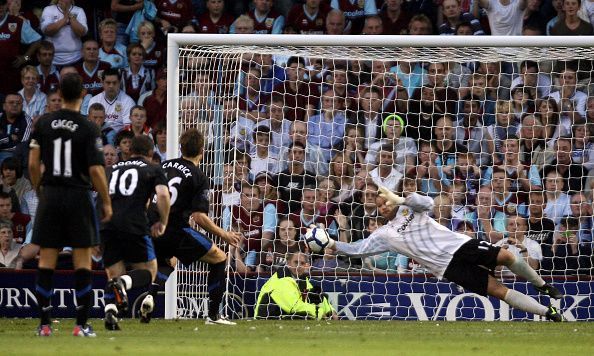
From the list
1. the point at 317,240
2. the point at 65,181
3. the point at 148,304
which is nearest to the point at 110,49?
the point at 317,240

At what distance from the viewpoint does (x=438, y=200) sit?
1523 cm

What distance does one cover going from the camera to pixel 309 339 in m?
10.0

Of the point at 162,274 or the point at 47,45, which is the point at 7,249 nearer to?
the point at 47,45

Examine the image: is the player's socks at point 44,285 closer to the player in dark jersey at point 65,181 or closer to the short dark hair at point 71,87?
the player in dark jersey at point 65,181

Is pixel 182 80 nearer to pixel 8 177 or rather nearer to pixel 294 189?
pixel 294 189

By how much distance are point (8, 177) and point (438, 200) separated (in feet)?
18.1

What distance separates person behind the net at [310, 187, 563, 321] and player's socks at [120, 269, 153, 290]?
2.03m

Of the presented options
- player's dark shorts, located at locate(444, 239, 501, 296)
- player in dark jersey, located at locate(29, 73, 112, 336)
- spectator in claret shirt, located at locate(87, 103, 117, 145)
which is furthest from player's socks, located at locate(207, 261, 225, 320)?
spectator in claret shirt, located at locate(87, 103, 117, 145)

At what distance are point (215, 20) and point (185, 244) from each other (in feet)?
19.9

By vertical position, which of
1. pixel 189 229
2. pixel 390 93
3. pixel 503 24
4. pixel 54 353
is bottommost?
pixel 54 353

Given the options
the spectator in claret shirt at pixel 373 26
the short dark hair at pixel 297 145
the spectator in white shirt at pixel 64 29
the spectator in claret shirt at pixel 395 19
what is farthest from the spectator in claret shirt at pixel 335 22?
the spectator in white shirt at pixel 64 29

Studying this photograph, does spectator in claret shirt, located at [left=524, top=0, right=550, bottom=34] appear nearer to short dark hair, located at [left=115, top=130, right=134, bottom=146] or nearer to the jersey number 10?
short dark hair, located at [left=115, top=130, right=134, bottom=146]

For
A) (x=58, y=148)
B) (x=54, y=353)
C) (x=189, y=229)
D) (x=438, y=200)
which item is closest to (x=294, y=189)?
(x=438, y=200)

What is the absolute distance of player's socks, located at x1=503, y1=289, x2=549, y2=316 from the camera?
12688 millimetres
